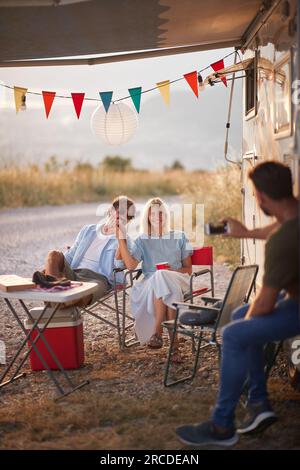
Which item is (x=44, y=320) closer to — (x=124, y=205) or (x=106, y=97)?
(x=124, y=205)

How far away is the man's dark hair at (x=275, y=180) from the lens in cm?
321

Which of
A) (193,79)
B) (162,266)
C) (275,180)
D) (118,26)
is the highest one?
(118,26)

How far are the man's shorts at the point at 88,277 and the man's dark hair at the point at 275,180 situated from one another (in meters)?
2.27

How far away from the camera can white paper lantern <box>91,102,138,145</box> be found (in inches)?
259

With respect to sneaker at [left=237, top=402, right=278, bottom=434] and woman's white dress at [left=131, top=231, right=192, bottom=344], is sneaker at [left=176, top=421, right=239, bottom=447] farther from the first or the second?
woman's white dress at [left=131, top=231, right=192, bottom=344]

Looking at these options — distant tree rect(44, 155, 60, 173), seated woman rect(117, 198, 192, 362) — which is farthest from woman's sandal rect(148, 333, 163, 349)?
distant tree rect(44, 155, 60, 173)

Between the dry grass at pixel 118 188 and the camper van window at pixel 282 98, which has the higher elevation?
the camper van window at pixel 282 98

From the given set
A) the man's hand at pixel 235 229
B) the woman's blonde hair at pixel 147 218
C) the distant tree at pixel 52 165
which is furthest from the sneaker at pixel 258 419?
the distant tree at pixel 52 165

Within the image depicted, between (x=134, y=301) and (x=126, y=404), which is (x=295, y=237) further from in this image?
(x=134, y=301)

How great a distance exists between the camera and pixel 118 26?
509 cm

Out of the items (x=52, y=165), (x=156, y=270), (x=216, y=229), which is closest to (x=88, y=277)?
(x=156, y=270)

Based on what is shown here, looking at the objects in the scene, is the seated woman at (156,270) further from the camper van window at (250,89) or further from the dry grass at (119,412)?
the camper van window at (250,89)

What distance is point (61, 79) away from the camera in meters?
51.7

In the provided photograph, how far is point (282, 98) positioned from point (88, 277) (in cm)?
198
